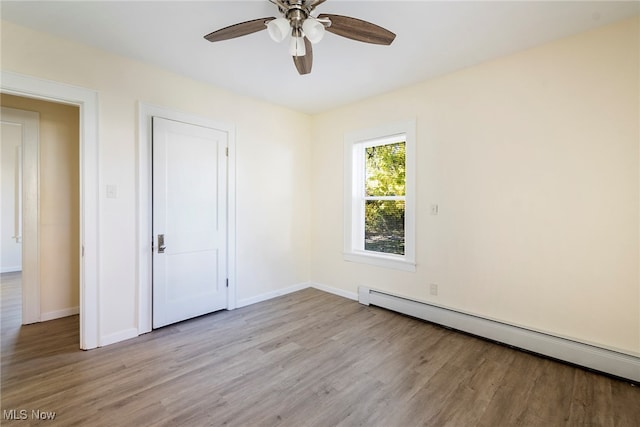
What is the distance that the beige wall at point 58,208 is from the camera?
3.11m

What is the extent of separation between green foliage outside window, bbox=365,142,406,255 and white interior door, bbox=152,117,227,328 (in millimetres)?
1890

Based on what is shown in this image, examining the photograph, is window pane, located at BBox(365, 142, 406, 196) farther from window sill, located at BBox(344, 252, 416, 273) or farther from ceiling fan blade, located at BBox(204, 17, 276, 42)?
ceiling fan blade, located at BBox(204, 17, 276, 42)

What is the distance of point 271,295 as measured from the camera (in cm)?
395

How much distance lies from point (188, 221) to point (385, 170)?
246cm

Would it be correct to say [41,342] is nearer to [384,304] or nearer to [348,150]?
[384,304]

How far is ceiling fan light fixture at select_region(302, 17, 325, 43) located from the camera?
1697mm

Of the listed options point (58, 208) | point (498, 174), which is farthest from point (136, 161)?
point (498, 174)

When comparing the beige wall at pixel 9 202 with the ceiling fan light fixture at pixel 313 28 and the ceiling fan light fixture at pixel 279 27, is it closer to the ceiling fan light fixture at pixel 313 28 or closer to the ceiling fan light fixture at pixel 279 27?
the ceiling fan light fixture at pixel 279 27

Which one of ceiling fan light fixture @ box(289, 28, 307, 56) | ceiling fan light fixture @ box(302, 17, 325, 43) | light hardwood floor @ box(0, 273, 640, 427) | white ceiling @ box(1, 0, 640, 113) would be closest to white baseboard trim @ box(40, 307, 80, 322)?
light hardwood floor @ box(0, 273, 640, 427)

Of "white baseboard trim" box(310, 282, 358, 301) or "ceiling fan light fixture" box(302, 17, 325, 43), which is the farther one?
"white baseboard trim" box(310, 282, 358, 301)

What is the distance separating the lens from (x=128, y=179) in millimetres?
2719

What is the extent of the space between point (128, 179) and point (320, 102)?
2465 millimetres

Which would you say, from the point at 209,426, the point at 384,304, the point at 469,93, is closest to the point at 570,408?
the point at 384,304

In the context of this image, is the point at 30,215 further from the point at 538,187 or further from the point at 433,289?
the point at 538,187
